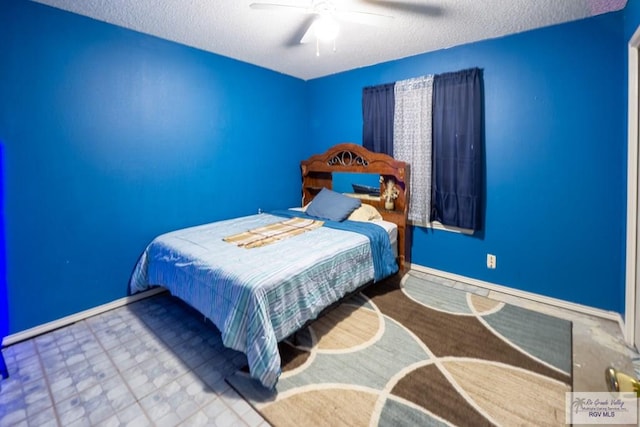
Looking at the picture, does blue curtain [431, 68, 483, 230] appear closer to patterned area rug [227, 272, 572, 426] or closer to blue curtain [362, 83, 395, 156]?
blue curtain [362, 83, 395, 156]

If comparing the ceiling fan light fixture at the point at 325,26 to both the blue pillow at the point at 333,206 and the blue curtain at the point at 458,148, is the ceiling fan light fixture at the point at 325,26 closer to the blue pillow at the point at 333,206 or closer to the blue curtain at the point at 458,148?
the blue curtain at the point at 458,148

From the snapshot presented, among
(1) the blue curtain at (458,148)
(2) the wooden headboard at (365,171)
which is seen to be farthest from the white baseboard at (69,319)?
(1) the blue curtain at (458,148)

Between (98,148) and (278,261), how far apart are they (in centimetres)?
180

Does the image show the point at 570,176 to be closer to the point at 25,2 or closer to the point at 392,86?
the point at 392,86

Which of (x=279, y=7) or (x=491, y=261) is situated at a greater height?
(x=279, y=7)

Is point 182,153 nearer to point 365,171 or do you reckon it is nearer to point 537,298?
point 365,171

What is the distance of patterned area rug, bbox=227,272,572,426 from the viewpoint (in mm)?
1536

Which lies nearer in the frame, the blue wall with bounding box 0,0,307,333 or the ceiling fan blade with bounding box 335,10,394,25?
the ceiling fan blade with bounding box 335,10,394,25

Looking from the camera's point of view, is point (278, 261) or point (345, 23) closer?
point (278, 261)

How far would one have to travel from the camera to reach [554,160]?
2551 millimetres

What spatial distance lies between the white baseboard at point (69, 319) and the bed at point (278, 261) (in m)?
0.14

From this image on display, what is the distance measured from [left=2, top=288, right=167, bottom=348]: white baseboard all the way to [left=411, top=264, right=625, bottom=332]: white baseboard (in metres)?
2.87

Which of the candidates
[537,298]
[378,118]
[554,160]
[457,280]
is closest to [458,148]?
[554,160]

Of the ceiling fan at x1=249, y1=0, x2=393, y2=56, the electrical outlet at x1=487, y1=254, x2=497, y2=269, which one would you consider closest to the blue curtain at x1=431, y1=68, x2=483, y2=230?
the electrical outlet at x1=487, y1=254, x2=497, y2=269
